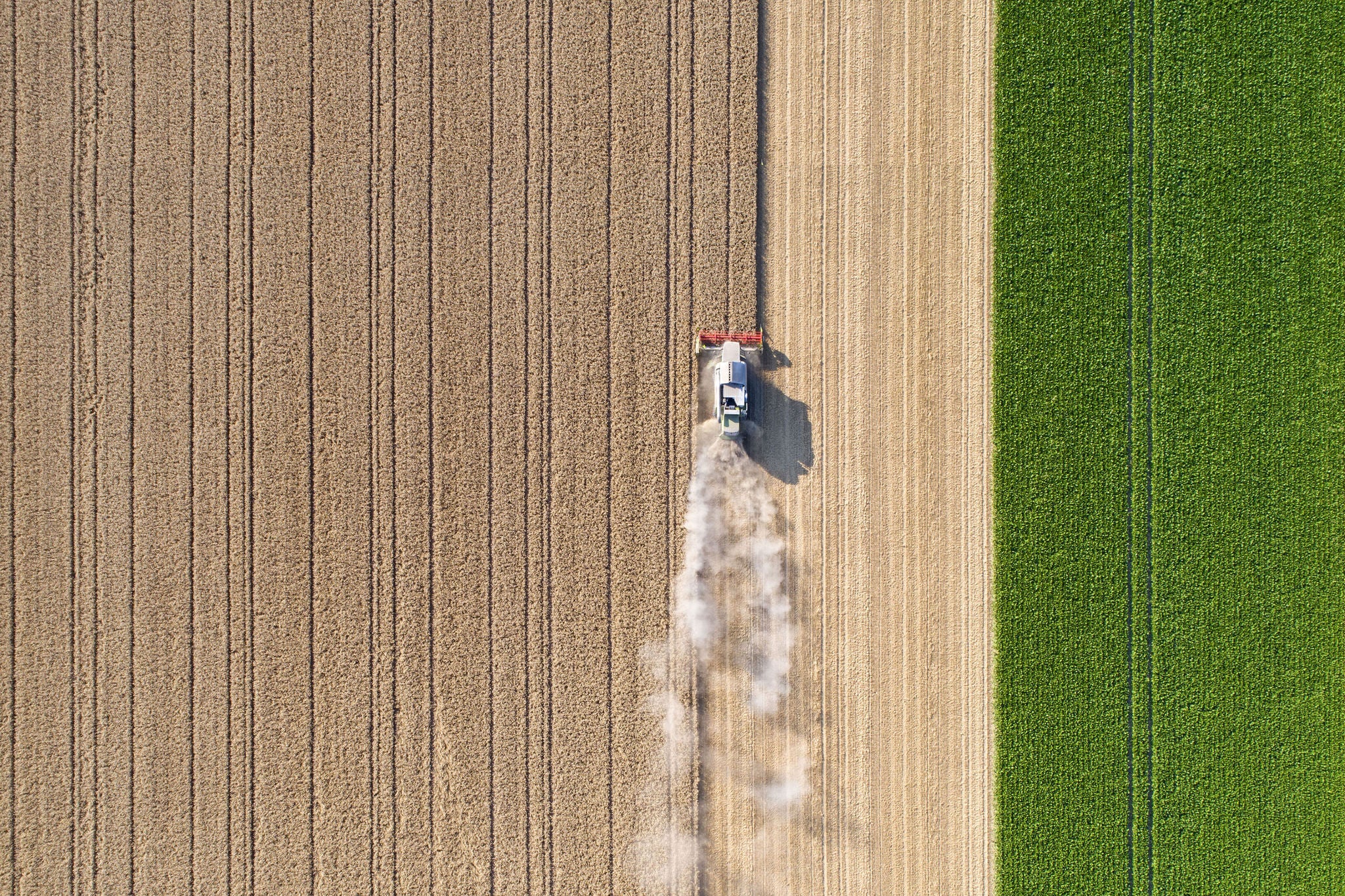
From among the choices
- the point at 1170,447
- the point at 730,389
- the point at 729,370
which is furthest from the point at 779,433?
the point at 1170,447

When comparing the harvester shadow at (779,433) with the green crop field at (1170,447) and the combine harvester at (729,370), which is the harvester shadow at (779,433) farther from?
the green crop field at (1170,447)

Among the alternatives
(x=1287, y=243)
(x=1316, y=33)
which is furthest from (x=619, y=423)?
(x=1316, y=33)

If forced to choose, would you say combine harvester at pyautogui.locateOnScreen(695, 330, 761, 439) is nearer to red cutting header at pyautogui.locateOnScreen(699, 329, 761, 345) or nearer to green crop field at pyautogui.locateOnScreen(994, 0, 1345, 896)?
red cutting header at pyautogui.locateOnScreen(699, 329, 761, 345)

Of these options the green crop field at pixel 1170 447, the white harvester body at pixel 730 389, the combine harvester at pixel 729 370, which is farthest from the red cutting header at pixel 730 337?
the green crop field at pixel 1170 447

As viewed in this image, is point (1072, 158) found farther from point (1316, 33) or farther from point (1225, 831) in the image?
point (1225, 831)

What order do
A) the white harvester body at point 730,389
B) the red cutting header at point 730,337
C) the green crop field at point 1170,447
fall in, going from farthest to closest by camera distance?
the red cutting header at point 730,337 < the green crop field at point 1170,447 < the white harvester body at point 730,389

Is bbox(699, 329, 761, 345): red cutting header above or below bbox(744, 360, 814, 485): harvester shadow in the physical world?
above

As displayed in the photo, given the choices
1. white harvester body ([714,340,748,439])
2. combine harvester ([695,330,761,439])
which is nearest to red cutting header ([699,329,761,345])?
combine harvester ([695,330,761,439])
